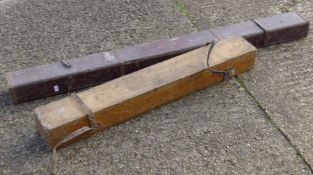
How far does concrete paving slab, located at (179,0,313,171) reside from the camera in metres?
2.91

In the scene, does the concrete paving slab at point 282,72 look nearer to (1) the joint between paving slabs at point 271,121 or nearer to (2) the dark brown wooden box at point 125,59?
(1) the joint between paving slabs at point 271,121

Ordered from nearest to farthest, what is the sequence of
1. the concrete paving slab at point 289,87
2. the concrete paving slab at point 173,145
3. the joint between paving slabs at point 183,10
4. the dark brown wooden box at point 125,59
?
1. the concrete paving slab at point 173,145
2. the concrete paving slab at point 289,87
3. the dark brown wooden box at point 125,59
4. the joint between paving slabs at point 183,10

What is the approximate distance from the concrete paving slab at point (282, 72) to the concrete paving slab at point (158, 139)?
0.10 meters

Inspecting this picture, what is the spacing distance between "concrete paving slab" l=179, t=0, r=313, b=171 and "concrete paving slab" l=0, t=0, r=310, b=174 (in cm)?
10

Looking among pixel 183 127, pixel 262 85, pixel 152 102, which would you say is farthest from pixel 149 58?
pixel 262 85

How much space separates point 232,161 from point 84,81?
3.68 feet

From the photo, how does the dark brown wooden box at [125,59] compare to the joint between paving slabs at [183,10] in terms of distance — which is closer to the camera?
the dark brown wooden box at [125,59]

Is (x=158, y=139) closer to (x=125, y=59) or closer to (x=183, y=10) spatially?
(x=125, y=59)

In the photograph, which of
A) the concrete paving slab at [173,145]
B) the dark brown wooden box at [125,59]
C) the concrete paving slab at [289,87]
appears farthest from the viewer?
the dark brown wooden box at [125,59]

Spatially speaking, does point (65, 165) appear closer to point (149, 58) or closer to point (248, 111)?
point (149, 58)

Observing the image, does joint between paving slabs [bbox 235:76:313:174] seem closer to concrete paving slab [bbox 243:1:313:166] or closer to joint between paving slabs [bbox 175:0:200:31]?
concrete paving slab [bbox 243:1:313:166]

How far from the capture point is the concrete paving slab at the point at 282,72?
2906 mm

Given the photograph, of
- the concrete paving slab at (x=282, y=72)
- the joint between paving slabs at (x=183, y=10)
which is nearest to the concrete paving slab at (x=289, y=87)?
the concrete paving slab at (x=282, y=72)

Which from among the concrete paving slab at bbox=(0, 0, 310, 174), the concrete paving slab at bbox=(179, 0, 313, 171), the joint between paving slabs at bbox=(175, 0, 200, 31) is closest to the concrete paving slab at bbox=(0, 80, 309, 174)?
the concrete paving slab at bbox=(0, 0, 310, 174)
